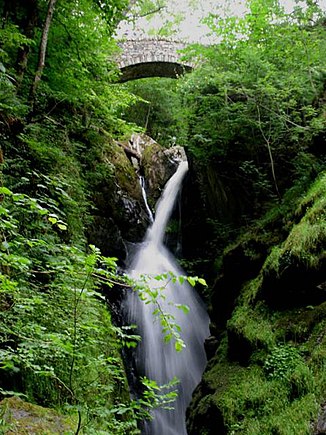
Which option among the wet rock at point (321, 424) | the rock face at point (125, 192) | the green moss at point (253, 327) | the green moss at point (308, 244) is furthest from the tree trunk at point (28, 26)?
the wet rock at point (321, 424)

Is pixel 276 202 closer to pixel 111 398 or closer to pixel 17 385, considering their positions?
pixel 111 398

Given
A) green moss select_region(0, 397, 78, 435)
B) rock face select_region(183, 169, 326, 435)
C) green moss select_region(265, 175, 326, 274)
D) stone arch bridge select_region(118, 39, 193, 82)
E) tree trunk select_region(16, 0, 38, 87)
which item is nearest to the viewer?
green moss select_region(0, 397, 78, 435)

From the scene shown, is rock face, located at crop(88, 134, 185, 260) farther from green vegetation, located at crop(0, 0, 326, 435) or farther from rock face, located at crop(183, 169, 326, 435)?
rock face, located at crop(183, 169, 326, 435)

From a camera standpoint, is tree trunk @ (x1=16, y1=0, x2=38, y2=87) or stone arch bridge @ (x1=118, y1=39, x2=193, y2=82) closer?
tree trunk @ (x1=16, y1=0, x2=38, y2=87)

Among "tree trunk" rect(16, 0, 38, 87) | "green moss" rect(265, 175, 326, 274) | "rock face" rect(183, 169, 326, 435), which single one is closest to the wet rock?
"rock face" rect(183, 169, 326, 435)

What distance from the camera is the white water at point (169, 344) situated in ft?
20.1

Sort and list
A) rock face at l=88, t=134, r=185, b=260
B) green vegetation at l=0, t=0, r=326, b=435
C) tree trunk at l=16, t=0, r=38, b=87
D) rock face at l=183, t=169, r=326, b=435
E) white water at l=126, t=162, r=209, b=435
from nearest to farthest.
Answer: green vegetation at l=0, t=0, r=326, b=435
rock face at l=183, t=169, r=326, b=435
tree trunk at l=16, t=0, r=38, b=87
white water at l=126, t=162, r=209, b=435
rock face at l=88, t=134, r=185, b=260

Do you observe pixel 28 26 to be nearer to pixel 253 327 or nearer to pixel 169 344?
pixel 253 327

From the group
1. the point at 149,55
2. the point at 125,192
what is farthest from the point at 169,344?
the point at 149,55

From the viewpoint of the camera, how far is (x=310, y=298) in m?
4.07

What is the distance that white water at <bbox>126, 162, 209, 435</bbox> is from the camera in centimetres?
612

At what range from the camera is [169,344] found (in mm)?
7410

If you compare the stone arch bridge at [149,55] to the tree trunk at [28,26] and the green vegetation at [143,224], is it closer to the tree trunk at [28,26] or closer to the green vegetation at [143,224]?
the green vegetation at [143,224]

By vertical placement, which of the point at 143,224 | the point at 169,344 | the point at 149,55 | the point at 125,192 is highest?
the point at 149,55
